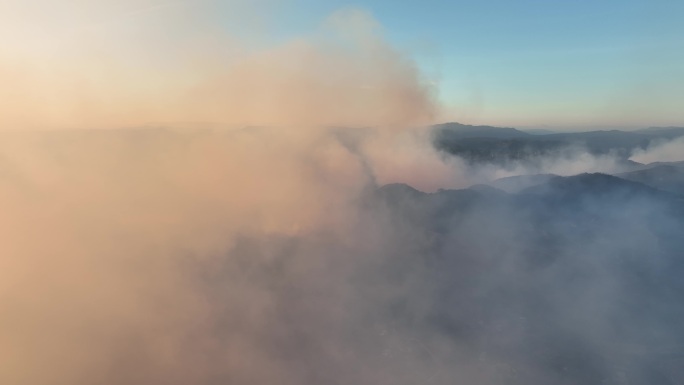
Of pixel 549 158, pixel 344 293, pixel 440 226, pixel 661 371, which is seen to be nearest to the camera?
pixel 661 371

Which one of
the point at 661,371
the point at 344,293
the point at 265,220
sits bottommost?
the point at 661,371

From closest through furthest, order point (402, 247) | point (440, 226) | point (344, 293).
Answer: point (344, 293) → point (402, 247) → point (440, 226)

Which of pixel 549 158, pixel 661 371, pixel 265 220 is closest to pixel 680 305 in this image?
pixel 661 371

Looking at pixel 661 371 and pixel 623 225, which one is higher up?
pixel 623 225

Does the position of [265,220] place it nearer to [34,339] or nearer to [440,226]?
[440,226]

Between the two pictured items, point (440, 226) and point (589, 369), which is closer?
point (589, 369)

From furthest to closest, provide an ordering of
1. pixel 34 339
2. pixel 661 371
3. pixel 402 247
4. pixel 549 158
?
pixel 549 158, pixel 402 247, pixel 34 339, pixel 661 371

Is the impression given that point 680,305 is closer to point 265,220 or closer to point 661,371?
point 661,371

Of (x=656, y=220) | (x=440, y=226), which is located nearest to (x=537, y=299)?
(x=440, y=226)

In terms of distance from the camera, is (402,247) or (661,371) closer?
(661,371)
